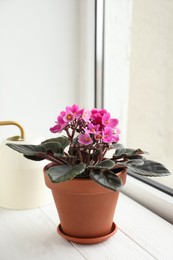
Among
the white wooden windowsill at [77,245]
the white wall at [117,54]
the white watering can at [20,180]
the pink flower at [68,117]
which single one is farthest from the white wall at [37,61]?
the pink flower at [68,117]

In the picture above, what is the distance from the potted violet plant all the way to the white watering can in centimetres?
15

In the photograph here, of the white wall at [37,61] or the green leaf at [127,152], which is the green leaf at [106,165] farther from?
the white wall at [37,61]

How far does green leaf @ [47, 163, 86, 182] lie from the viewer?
65cm

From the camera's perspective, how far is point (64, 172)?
0.68m

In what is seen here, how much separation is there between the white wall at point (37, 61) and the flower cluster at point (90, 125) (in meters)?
0.47

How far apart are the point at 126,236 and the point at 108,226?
0.06 m

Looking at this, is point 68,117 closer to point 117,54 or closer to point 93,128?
point 93,128

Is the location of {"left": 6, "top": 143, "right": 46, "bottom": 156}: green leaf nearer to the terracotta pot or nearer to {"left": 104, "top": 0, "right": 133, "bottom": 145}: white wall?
the terracotta pot

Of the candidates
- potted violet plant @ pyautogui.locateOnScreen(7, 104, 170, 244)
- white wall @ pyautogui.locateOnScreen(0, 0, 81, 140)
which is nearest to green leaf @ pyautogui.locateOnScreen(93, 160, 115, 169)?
potted violet plant @ pyautogui.locateOnScreen(7, 104, 170, 244)

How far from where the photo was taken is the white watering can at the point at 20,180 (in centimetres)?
93

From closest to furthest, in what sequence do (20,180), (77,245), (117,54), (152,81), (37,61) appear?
(77,245) → (20,180) → (37,61) → (117,54) → (152,81)

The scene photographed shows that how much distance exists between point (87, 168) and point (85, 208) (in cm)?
9

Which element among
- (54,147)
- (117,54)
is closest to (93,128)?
(54,147)

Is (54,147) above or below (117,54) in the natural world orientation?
below
